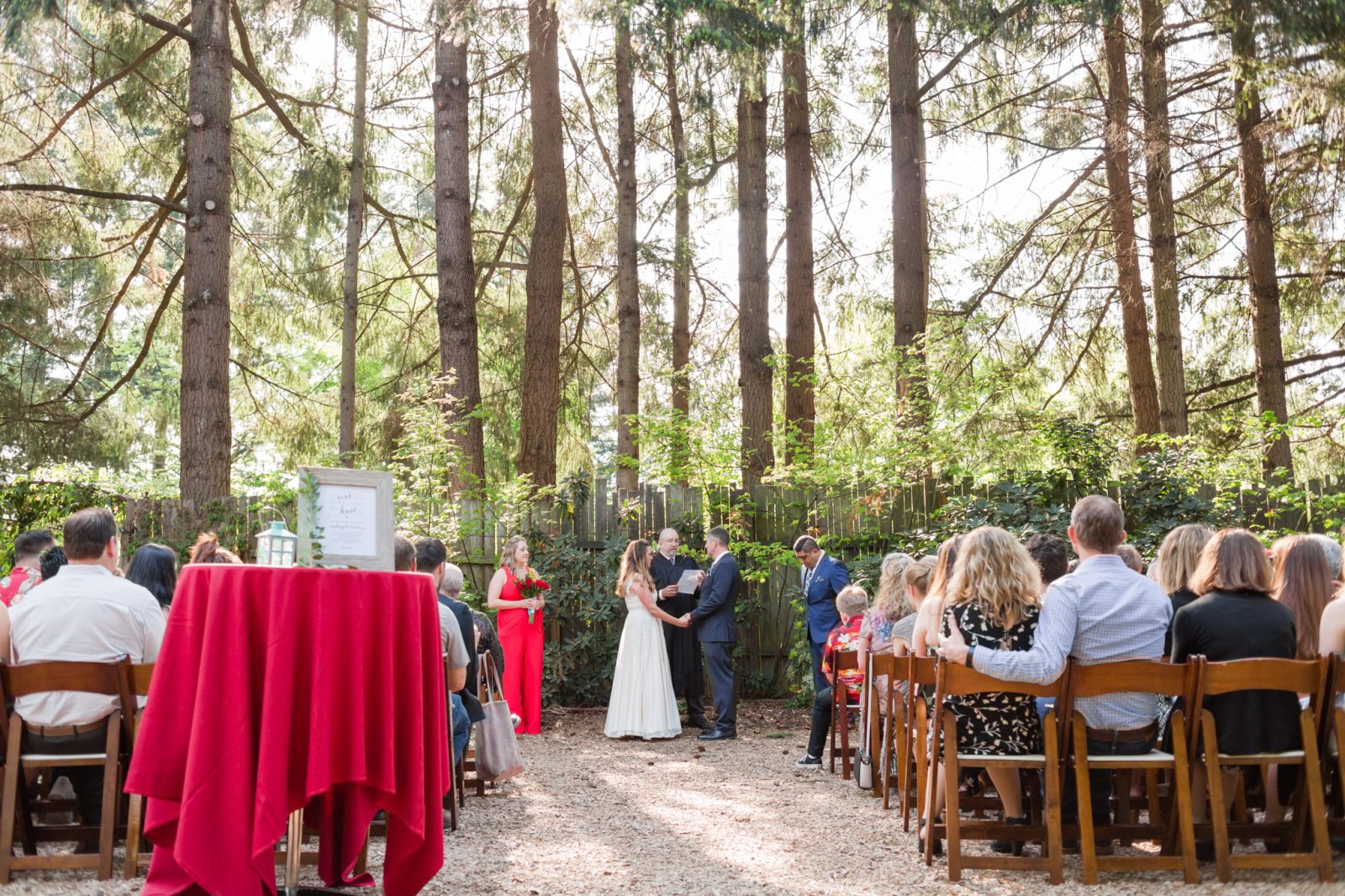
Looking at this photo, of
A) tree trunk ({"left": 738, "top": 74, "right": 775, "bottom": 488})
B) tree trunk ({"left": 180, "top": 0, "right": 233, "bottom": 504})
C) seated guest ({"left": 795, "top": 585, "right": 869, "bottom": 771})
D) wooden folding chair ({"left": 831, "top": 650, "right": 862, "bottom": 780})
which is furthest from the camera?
tree trunk ({"left": 738, "top": 74, "right": 775, "bottom": 488})

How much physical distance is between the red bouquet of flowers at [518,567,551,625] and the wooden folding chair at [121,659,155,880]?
6.00 m

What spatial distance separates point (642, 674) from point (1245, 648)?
632cm

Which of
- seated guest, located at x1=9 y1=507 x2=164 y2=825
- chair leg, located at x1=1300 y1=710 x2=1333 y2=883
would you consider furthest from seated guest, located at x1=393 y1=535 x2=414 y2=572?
chair leg, located at x1=1300 y1=710 x2=1333 y2=883

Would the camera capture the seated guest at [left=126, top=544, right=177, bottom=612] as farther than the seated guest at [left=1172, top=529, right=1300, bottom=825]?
Yes

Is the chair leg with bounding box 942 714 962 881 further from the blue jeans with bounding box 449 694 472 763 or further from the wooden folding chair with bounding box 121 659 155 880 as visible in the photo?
the wooden folding chair with bounding box 121 659 155 880

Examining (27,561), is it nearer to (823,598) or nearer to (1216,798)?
(823,598)

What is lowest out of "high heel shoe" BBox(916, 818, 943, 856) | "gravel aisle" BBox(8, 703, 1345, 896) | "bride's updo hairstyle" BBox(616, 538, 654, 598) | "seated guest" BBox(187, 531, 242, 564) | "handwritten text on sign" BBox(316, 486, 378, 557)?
"gravel aisle" BBox(8, 703, 1345, 896)

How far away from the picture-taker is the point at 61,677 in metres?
5.10

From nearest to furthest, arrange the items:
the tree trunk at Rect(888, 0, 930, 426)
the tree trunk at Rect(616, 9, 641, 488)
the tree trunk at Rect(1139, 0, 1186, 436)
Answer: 1. the tree trunk at Rect(1139, 0, 1186, 436)
2. the tree trunk at Rect(888, 0, 930, 426)
3. the tree trunk at Rect(616, 9, 641, 488)

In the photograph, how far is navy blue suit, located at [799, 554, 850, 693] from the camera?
395 inches

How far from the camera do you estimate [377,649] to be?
14.7 feet

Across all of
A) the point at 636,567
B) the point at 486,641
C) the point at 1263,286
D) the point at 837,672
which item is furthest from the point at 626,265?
the point at 486,641

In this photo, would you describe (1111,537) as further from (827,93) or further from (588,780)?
(827,93)

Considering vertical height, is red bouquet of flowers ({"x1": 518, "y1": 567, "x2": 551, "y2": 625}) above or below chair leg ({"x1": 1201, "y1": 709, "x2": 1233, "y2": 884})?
above
